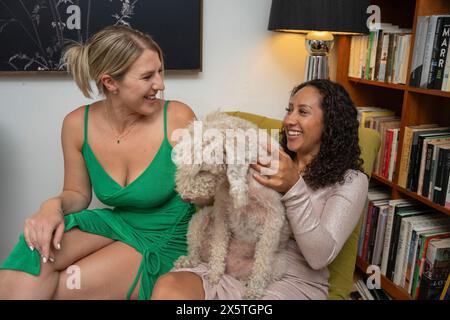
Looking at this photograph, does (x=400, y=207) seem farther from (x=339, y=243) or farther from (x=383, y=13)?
(x=383, y=13)

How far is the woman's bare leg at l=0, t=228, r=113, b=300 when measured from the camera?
116cm

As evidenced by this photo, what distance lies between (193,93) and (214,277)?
1.24 meters

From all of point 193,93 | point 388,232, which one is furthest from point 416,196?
point 193,93

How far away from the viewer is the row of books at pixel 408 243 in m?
1.74

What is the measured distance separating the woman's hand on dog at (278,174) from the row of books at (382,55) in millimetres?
1067

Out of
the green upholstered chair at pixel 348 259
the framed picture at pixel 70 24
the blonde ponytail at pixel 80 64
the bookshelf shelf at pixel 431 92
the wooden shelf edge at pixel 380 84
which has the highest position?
the framed picture at pixel 70 24

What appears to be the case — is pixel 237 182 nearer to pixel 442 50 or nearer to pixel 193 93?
pixel 442 50

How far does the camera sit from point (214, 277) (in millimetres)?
A: 1226

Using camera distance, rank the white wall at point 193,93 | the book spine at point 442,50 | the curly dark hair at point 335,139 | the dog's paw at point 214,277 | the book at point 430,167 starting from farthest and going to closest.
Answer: the white wall at point 193,93 < the book at point 430,167 < the book spine at point 442,50 < the curly dark hair at point 335,139 < the dog's paw at point 214,277

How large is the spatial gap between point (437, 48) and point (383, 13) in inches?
24.6

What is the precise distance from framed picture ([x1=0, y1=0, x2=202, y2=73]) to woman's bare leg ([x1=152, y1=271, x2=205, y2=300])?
49.5 inches

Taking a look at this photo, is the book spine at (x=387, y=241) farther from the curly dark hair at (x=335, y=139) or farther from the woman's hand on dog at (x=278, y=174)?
the woman's hand on dog at (x=278, y=174)

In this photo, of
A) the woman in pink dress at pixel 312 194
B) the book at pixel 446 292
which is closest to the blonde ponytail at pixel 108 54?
the woman in pink dress at pixel 312 194
